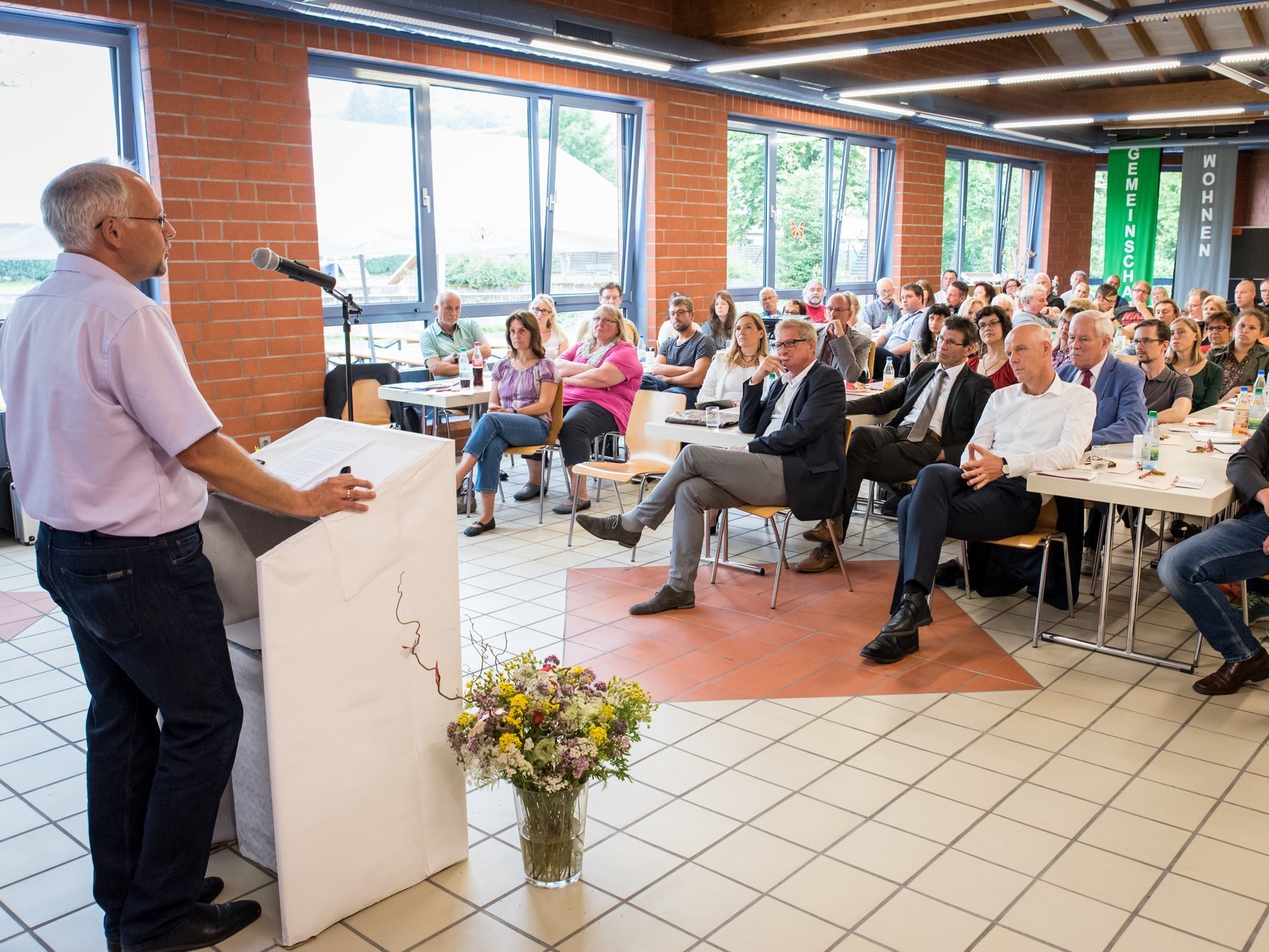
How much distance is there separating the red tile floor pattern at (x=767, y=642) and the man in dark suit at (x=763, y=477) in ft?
0.79

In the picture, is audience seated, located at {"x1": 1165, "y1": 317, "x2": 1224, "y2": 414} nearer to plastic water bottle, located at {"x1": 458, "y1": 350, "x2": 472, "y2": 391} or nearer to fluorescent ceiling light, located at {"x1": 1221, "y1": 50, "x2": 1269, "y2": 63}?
fluorescent ceiling light, located at {"x1": 1221, "y1": 50, "x2": 1269, "y2": 63}

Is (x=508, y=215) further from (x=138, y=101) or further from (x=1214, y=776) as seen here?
(x=1214, y=776)

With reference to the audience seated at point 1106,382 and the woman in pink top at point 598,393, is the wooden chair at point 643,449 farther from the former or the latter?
the audience seated at point 1106,382

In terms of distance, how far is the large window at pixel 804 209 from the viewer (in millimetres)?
11047

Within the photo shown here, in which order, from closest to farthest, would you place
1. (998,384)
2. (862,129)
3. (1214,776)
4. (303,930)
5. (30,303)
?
(30,303) < (303,930) < (1214,776) < (998,384) < (862,129)

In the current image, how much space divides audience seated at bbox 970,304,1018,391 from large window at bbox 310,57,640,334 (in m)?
4.33

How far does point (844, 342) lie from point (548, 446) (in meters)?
2.41

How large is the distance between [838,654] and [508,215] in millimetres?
5765

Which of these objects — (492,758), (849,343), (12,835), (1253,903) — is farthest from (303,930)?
(849,343)

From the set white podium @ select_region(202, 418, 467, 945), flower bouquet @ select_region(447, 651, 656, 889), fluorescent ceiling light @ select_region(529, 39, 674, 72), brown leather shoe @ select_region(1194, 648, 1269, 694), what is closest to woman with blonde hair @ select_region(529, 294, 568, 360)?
fluorescent ceiling light @ select_region(529, 39, 674, 72)

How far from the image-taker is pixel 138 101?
647 cm

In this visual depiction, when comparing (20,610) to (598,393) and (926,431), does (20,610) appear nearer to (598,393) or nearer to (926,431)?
(598,393)

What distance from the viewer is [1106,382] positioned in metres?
5.23

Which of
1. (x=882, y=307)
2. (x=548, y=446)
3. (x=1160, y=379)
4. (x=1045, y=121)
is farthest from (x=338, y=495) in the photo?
(x=1045, y=121)
